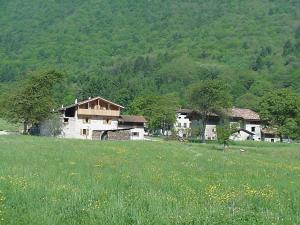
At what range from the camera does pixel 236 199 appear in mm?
15516

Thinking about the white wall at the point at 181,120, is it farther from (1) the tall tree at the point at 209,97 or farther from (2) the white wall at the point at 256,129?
(1) the tall tree at the point at 209,97

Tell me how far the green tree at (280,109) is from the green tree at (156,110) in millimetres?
22130

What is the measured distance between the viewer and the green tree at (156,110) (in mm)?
112688

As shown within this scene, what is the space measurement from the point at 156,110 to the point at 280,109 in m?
29.3

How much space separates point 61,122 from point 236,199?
7992 cm

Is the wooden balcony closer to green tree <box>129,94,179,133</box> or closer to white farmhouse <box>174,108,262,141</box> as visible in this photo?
green tree <box>129,94,179,133</box>

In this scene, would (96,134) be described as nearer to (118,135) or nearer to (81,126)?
(81,126)

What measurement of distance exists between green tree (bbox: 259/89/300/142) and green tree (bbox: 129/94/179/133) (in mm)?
22130

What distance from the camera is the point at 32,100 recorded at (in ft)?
270

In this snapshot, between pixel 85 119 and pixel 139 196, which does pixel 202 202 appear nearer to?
pixel 139 196

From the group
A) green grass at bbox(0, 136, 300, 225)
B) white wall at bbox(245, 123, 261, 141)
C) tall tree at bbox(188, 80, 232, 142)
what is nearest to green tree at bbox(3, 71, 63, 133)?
tall tree at bbox(188, 80, 232, 142)

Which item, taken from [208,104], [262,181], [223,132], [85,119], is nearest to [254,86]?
[208,104]

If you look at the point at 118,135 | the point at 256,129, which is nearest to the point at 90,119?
the point at 118,135

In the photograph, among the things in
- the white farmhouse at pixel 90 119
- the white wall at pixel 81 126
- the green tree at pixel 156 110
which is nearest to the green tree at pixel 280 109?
the green tree at pixel 156 110
